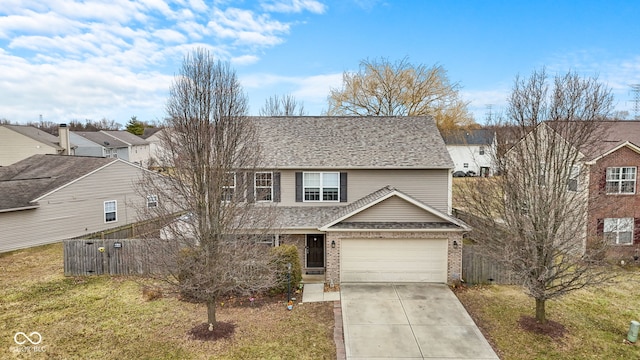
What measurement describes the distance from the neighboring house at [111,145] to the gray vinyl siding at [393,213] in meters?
34.1

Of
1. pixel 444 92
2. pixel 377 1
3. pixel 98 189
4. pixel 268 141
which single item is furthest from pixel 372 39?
pixel 98 189

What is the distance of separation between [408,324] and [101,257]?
13.4m

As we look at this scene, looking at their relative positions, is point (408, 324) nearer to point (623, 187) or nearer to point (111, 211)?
point (623, 187)

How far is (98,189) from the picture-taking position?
22.4 m

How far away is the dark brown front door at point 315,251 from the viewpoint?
16.0 meters

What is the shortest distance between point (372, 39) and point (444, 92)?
12777mm

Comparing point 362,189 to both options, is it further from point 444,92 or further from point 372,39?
point 444,92

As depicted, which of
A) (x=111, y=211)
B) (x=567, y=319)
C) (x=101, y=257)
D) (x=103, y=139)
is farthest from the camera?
(x=103, y=139)

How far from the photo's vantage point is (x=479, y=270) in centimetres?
1450

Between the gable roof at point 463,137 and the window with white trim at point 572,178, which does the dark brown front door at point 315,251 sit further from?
the gable roof at point 463,137
